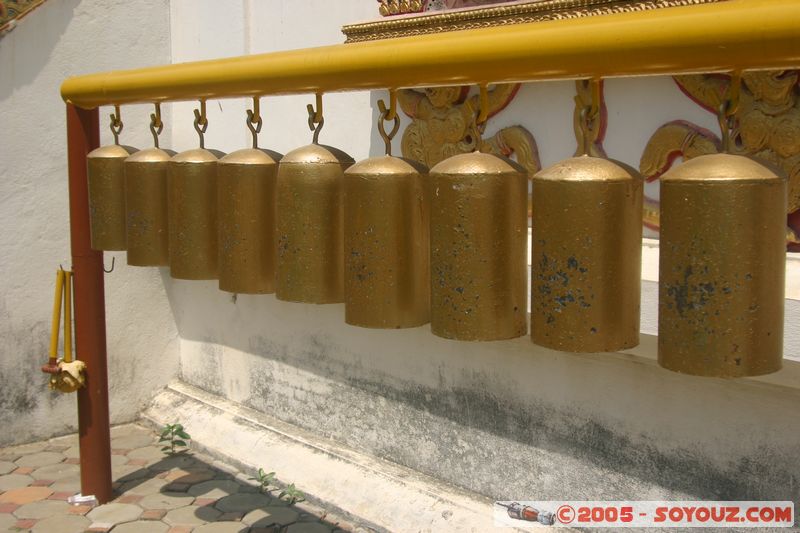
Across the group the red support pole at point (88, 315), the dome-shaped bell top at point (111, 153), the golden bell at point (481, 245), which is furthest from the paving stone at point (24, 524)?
the golden bell at point (481, 245)

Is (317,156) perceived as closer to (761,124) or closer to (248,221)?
(248,221)

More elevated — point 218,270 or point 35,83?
point 35,83

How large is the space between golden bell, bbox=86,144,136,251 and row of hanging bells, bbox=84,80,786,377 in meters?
0.61

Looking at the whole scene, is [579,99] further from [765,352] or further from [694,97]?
[694,97]

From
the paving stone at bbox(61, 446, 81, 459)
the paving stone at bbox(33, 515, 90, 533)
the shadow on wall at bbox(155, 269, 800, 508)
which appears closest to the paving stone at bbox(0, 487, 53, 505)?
the paving stone at bbox(33, 515, 90, 533)

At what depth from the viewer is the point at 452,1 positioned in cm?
316

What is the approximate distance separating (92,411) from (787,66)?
299 centimetres

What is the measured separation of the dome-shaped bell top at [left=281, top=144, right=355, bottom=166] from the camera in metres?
1.84

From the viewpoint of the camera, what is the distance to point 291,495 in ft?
12.3

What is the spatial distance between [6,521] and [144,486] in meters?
0.59

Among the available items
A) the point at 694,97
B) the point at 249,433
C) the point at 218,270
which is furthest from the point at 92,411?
the point at 694,97

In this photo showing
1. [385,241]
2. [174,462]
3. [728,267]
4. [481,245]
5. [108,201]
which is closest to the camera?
[728,267]

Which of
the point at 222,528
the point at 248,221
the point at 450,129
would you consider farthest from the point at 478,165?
the point at 222,528

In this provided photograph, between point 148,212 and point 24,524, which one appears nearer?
point 148,212
